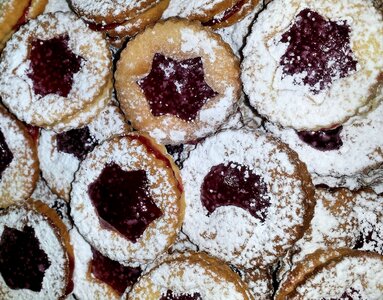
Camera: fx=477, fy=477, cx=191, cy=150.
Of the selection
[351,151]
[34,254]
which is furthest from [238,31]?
[34,254]

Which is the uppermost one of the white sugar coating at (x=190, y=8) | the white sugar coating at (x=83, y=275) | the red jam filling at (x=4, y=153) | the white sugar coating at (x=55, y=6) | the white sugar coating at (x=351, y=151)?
the white sugar coating at (x=55, y=6)

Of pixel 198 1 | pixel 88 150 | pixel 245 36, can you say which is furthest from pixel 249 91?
pixel 88 150

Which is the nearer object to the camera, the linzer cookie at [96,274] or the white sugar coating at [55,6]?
the linzer cookie at [96,274]

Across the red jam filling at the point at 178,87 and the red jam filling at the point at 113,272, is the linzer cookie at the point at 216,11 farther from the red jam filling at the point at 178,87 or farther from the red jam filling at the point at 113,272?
the red jam filling at the point at 113,272

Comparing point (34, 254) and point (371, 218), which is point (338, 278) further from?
point (34, 254)

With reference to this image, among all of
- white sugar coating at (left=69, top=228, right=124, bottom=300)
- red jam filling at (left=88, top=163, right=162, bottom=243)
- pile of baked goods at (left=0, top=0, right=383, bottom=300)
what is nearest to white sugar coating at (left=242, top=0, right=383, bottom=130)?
pile of baked goods at (left=0, top=0, right=383, bottom=300)

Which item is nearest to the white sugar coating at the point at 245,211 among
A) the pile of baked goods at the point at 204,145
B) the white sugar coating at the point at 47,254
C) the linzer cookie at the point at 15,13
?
the pile of baked goods at the point at 204,145
